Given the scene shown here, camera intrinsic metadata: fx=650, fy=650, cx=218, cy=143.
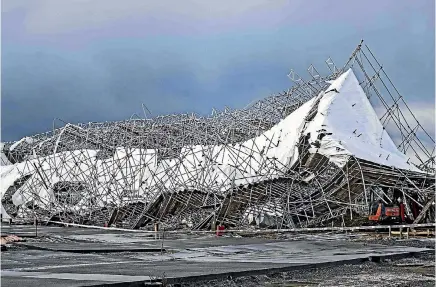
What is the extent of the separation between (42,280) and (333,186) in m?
20.3

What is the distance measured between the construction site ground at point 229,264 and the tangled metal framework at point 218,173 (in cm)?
614

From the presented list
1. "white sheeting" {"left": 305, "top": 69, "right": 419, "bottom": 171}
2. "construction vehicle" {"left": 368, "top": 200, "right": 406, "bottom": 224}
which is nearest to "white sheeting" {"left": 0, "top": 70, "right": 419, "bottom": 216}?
"white sheeting" {"left": 305, "top": 69, "right": 419, "bottom": 171}

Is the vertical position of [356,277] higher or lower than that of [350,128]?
lower

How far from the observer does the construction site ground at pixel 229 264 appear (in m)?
11.8

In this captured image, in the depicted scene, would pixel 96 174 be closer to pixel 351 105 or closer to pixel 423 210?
pixel 351 105

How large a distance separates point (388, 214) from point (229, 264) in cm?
1509

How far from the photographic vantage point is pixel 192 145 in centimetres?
3700

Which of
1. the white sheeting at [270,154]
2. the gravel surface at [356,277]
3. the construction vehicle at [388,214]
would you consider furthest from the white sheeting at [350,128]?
the gravel surface at [356,277]

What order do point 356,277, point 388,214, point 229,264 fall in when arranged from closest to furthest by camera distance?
point 356,277 → point 229,264 → point 388,214

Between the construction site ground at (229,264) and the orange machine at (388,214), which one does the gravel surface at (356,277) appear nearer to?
the construction site ground at (229,264)

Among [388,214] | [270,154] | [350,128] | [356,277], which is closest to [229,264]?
[356,277]

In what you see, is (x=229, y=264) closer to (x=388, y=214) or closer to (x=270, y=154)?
(x=388, y=214)

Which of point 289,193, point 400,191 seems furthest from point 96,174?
point 400,191

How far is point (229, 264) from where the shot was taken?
49.4ft
